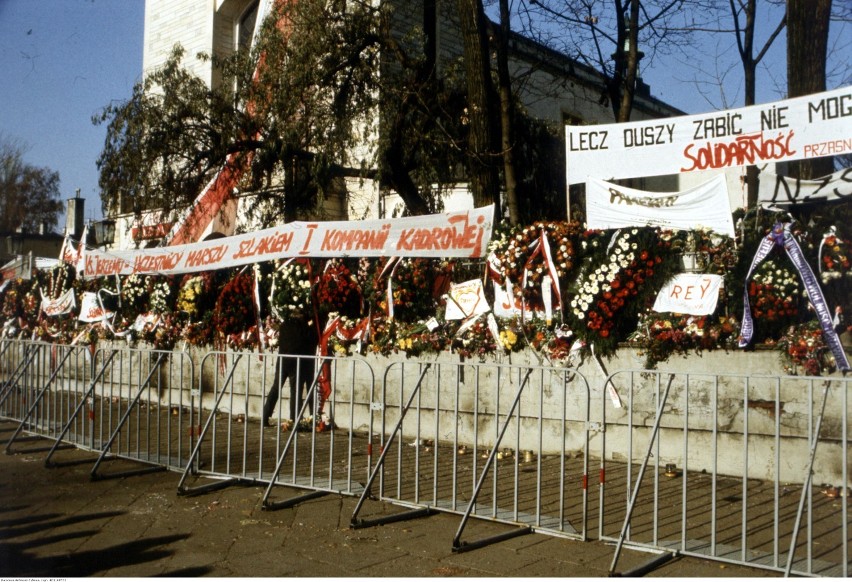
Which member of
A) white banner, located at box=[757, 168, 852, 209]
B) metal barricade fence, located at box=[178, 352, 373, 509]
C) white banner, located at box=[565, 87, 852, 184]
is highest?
white banner, located at box=[565, 87, 852, 184]

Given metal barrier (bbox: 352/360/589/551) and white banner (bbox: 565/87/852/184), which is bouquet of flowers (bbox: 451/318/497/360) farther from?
white banner (bbox: 565/87/852/184)

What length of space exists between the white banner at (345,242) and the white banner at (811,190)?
3634 millimetres

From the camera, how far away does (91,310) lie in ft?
59.6

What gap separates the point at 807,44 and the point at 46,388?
426 inches

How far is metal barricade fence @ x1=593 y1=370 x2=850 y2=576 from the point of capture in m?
5.80

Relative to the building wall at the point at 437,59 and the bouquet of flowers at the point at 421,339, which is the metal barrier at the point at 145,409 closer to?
the bouquet of flowers at the point at 421,339

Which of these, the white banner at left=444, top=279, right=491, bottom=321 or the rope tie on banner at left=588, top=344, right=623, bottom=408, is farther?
the white banner at left=444, top=279, right=491, bottom=321

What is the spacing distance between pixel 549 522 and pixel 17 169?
3981cm

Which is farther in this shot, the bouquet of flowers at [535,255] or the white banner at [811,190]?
the bouquet of flowers at [535,255]

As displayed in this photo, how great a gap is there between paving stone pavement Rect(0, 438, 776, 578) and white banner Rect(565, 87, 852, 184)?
575cm

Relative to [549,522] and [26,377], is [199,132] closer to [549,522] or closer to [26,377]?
[26,377]

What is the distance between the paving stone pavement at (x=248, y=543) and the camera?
5.90m

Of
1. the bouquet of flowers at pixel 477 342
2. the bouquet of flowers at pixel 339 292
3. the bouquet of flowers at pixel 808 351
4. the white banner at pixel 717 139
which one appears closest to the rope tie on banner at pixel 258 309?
the bouquet of flowers at pixel 339 292

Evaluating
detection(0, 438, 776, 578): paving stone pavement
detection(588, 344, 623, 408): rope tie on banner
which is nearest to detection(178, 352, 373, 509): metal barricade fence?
detection(0, 438, 776, 578): paving stone pavement
